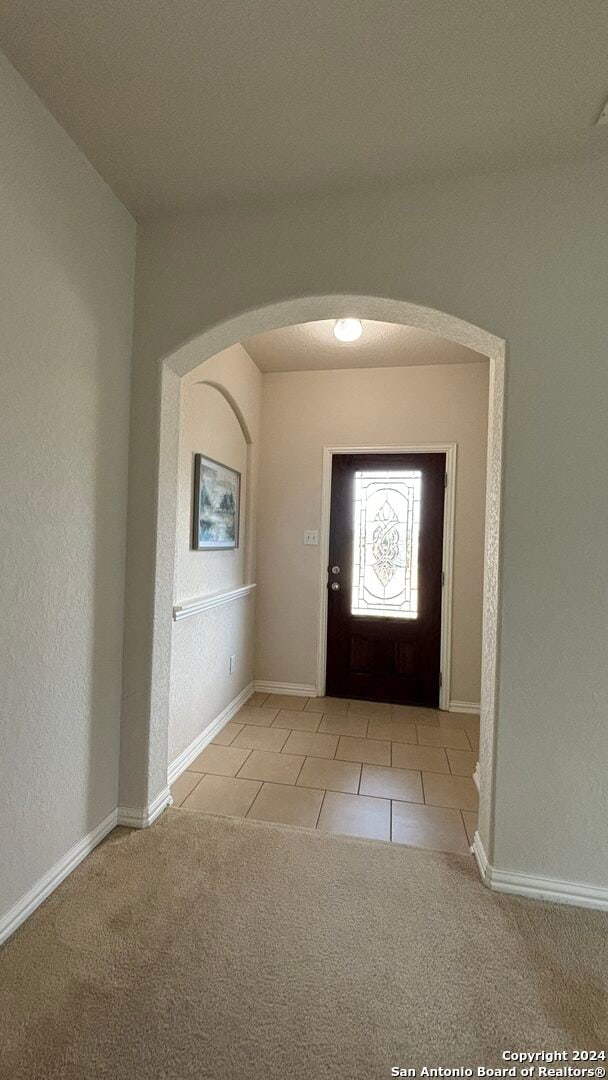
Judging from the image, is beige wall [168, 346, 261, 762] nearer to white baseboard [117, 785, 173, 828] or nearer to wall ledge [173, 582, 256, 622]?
wall ledge [173, 582, 256, 622]

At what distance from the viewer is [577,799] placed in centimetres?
154

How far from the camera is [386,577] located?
3512 mm

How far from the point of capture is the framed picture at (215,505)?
8.29ft

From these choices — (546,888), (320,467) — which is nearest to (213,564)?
(320,467)

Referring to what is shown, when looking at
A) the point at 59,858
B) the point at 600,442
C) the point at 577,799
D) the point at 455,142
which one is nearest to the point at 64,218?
the point at 455,142

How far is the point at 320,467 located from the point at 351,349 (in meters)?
0.90

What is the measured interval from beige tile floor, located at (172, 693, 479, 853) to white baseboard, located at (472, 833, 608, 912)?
22cm

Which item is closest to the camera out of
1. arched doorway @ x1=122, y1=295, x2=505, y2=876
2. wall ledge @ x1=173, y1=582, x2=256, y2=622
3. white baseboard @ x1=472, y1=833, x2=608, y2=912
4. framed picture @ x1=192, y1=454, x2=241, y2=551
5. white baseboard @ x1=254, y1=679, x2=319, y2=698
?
white baseboard @ x1=472, y1=833, x2=608, y2=912

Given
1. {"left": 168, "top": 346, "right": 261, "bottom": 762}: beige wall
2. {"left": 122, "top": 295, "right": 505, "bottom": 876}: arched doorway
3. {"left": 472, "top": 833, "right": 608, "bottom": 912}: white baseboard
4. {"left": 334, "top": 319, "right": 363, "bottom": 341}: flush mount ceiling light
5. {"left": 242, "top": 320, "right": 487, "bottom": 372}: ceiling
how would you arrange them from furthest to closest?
{"left": 242, "top": 320, "right": 487, "bottom": 372}: ceiling, {"left": 334, "top": 319, "right": 363, "bottom": 341}: flush mount ceiling light, {"left": 168, "top": 346, "right": 261, "bottom": 762}: beige wall, {"left": 122, "top": 295, "right": 505, "bottom": 876}: arched doorway, {"left": 472, "top": 833, "right": 608, "bottom": 912}: white baseboard

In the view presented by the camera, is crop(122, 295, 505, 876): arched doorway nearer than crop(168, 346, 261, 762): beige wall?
Yes

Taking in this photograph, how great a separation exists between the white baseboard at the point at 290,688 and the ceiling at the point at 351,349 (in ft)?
8.42

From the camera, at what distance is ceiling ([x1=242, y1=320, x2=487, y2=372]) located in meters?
2.87

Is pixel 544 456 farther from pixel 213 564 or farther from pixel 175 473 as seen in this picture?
pixel 213 564

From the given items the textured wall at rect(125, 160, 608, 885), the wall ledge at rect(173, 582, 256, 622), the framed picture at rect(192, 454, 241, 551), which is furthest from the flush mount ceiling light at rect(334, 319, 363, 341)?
the wall ledge at rect(173, 582, 256, 622)
